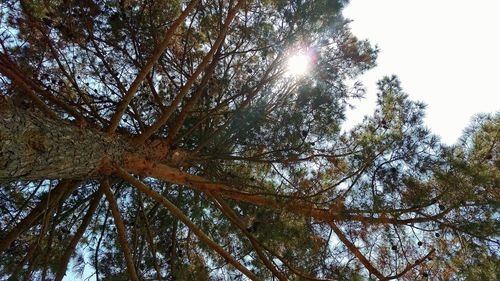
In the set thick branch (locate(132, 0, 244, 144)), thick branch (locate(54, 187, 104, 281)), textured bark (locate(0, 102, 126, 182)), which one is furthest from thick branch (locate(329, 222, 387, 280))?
thick branch (locate(54, 187, 104, 281))

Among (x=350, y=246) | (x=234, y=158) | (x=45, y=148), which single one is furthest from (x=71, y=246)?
(x=350, y=246)

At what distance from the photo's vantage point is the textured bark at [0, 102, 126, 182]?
228 cm

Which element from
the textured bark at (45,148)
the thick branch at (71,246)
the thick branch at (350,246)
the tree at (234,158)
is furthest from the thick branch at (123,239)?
the thick branch at (350,246)

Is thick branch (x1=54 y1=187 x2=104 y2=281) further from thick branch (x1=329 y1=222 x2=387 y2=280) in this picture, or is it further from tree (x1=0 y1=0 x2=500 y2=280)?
thick branch (x1=329 y1=222 x2=387 y2=280)

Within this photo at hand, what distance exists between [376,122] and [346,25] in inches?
43.3

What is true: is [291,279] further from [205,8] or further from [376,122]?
[205,8]

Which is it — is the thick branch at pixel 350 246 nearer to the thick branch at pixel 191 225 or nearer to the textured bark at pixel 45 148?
the thick branch at pixel 191 225

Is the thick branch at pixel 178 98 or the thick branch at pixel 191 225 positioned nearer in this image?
the thick branch at pixel 191 225

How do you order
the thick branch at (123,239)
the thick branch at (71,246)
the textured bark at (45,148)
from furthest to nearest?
the thick branch at (71,246), the thick branch at (123,239), the textured bark at (45,148)

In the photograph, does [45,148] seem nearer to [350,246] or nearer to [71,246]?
[71,246]

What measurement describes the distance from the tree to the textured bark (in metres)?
0.02

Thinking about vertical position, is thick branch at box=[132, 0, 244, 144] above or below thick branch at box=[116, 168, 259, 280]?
above

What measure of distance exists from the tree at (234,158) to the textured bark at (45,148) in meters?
0.02

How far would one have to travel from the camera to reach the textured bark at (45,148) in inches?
89.9
